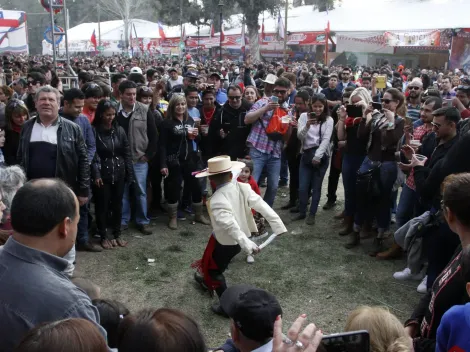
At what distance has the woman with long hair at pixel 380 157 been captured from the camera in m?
4.80

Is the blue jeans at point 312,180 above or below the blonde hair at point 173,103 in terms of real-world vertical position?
below

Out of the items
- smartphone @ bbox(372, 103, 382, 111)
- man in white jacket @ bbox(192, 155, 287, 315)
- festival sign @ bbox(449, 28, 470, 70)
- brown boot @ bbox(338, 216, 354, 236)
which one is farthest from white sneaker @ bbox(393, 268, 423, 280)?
festival sign @ bbox(449, 28, 470, 70)

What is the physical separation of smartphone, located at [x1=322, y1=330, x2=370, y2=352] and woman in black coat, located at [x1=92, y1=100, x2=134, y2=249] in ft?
12.3

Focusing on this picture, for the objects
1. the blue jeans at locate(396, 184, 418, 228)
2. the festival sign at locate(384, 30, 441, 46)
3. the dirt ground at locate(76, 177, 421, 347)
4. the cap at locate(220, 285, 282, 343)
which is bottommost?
the dirt ground at locate(76, 177, 421, 347)

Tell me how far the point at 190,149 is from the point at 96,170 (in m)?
1.44

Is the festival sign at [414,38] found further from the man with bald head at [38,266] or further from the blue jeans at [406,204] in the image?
the man with bald head at [38,266]

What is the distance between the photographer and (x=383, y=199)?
5.03 meters

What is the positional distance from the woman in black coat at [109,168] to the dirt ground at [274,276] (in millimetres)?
385

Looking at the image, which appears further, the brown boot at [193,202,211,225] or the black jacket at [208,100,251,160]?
the brown boot at [193,202,211,225]

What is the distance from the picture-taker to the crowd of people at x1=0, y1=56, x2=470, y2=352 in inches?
61.6

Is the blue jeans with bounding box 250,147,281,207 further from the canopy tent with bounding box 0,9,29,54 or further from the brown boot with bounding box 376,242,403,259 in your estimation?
the canopy tent with bounding box 0,9,29,54

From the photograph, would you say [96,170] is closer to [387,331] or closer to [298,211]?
[298,211]

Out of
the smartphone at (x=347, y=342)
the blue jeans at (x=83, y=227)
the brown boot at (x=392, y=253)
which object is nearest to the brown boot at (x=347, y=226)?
the brown boot at (x=392, y=253)

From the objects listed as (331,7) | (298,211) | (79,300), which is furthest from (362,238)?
(331,7)
